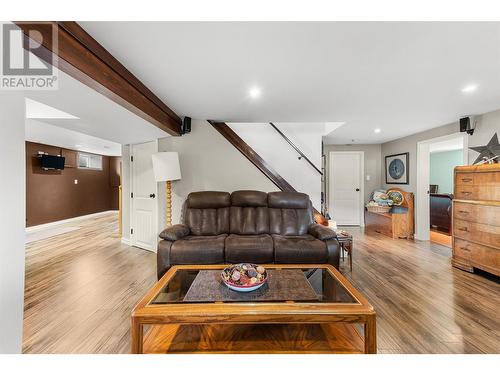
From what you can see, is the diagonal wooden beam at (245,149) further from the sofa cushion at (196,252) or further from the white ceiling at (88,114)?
the sofa cushion at (196,252)

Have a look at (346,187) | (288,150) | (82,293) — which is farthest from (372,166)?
(82,293)

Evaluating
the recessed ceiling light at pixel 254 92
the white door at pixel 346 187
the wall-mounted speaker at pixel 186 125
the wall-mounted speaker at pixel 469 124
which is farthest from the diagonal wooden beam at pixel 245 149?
the wall-mounted speaker at pixel 469 124

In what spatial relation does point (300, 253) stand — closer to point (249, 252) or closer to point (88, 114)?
point (249, 252)

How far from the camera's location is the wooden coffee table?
1.32 meters

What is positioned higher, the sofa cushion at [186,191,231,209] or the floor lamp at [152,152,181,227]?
the floor lamp at [152,152,181,227]

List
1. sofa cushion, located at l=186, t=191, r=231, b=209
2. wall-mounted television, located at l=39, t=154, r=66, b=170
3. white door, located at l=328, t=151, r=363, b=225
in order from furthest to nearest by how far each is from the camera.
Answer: white door, located at l=328, t=151, r=363, b=225 → wall-mounted television, located at l=39, t=154, r=66, b=170 → sofa cushion, located at l=186, t=191, r=231, b=209

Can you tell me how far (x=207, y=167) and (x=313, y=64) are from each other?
7.47ft

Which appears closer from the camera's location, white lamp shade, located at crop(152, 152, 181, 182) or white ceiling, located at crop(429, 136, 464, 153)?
white lamp shade, located at crop(152, 152, 181, 182)

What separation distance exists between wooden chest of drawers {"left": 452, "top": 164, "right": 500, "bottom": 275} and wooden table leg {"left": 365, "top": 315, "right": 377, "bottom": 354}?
244cm

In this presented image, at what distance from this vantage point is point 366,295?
7.50 ft

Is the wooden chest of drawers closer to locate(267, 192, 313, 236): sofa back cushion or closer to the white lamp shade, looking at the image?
locate(267, 192, 313, 236): sofa back cushion

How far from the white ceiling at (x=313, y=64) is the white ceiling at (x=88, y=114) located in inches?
16.2

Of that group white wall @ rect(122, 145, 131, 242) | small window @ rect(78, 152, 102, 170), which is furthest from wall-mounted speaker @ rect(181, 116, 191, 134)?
small window @ rect(78, 152, 102, 170)
